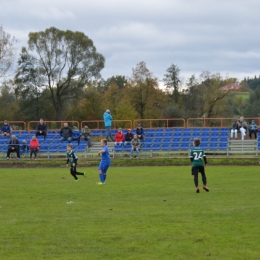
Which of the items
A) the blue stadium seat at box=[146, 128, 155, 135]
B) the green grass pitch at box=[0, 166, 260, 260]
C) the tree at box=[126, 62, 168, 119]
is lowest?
the green grass pitch at box=[0, 166, 260, 260]

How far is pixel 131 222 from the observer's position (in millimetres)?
12141

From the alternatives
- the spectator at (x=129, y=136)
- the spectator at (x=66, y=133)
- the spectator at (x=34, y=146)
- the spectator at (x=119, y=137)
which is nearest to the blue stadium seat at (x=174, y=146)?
the spectator at (x=129, y=136)

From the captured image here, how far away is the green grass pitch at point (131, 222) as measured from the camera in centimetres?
937

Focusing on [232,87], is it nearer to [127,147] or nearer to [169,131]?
[169,131]

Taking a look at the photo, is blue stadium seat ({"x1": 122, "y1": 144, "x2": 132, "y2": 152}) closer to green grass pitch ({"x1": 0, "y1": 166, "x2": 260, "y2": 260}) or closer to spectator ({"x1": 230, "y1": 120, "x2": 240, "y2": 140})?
spectator ({"x1": 230, "y1": 120, "x2": 240, "y2": 140})

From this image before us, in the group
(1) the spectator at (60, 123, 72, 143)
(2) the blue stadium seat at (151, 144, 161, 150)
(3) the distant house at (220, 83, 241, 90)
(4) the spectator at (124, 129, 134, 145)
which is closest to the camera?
(4) the spectator at (124, 129, 134, 145)

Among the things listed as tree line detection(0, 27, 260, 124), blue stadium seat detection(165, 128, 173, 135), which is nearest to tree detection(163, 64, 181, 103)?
tree line detection(0, 27, 260, 124)

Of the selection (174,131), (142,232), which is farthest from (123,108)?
(142,232)

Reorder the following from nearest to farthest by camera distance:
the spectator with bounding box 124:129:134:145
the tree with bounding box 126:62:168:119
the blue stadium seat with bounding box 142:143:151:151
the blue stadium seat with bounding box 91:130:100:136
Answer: the spectator with bounding box 124:129:134:145
the blue stadium seat with bounding box 142:143:151:151
the blue stadium seat with bounding box 91:130:100:136
the tree with bounding box 126:62:168:119

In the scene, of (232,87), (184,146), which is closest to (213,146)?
(184,146)

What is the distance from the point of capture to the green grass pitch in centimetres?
937

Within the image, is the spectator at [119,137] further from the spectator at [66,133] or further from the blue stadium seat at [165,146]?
the spectator at [66,133]

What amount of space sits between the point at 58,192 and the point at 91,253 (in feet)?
32.1

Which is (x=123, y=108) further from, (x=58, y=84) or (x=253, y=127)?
(x=253, y=127)
